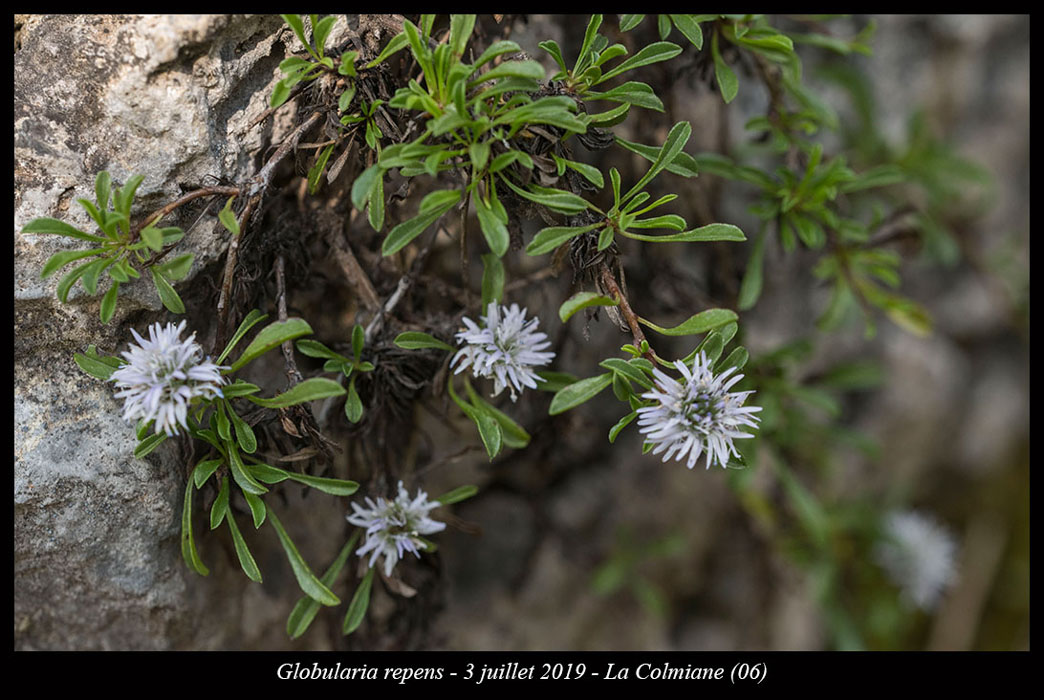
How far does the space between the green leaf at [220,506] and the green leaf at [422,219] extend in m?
0.37

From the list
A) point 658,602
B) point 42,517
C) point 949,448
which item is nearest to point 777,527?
point 658,602

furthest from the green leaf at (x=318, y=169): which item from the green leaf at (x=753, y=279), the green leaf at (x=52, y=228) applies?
the green leaf at (x=753, y=279)

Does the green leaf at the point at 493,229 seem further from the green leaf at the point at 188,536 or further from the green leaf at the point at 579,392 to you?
the green leaf at the point at 188,536

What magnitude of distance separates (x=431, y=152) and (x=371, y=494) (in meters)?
0.51

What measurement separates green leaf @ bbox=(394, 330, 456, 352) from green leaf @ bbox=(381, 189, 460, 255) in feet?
0.38

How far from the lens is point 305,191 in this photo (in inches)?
44.2

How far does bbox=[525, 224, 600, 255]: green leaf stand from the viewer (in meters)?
0.95

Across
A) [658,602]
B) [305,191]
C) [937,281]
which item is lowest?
[658,602]

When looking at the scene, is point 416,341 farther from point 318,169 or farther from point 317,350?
point 318,169

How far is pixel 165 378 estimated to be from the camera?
0.88 meters

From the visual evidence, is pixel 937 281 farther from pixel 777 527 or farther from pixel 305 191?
pixel 305 191

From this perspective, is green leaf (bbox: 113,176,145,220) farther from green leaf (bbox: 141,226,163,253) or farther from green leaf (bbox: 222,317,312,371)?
green leaf (bbox: 222,317,312,371)

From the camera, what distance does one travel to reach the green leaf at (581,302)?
906 millimetres
